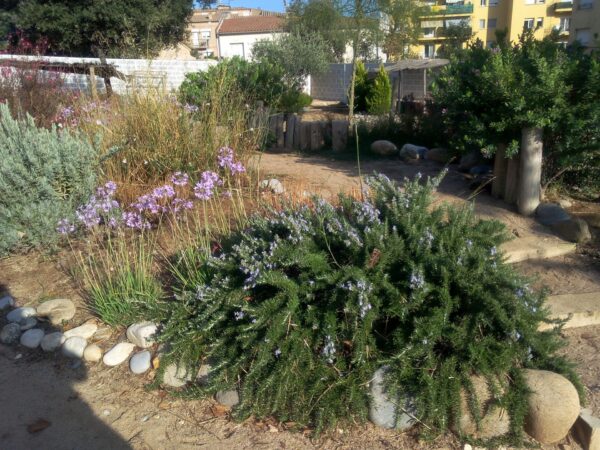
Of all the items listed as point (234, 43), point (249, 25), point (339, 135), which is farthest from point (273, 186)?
point (249, 25)

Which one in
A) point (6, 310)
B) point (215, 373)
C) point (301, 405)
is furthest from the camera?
point (6, 310)

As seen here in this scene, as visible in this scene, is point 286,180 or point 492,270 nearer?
point 492,270

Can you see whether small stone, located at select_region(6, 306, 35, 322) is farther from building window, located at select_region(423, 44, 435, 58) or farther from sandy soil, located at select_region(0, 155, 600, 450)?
building window, located at select_region(423, 44, 435, 58)

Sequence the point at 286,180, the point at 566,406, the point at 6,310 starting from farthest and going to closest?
1. the point at 286,180
2. the point at 6,310
3. the point at 566,406

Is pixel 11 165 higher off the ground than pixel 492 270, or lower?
higher

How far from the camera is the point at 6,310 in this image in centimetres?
431

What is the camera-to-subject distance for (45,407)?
3273mm

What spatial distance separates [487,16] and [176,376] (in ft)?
196

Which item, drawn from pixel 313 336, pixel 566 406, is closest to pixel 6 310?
pixel 313 336

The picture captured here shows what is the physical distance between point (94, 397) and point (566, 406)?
8.75ft

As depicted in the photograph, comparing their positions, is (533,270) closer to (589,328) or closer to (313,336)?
(589,328)

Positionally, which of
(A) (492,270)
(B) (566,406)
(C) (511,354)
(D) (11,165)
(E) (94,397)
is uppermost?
(D) (11,165)

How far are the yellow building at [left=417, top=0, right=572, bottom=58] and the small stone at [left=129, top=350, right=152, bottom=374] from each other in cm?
4928

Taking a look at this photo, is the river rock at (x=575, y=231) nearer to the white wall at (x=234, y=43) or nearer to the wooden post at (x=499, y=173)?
the wooden post at (x=499, y=173)
